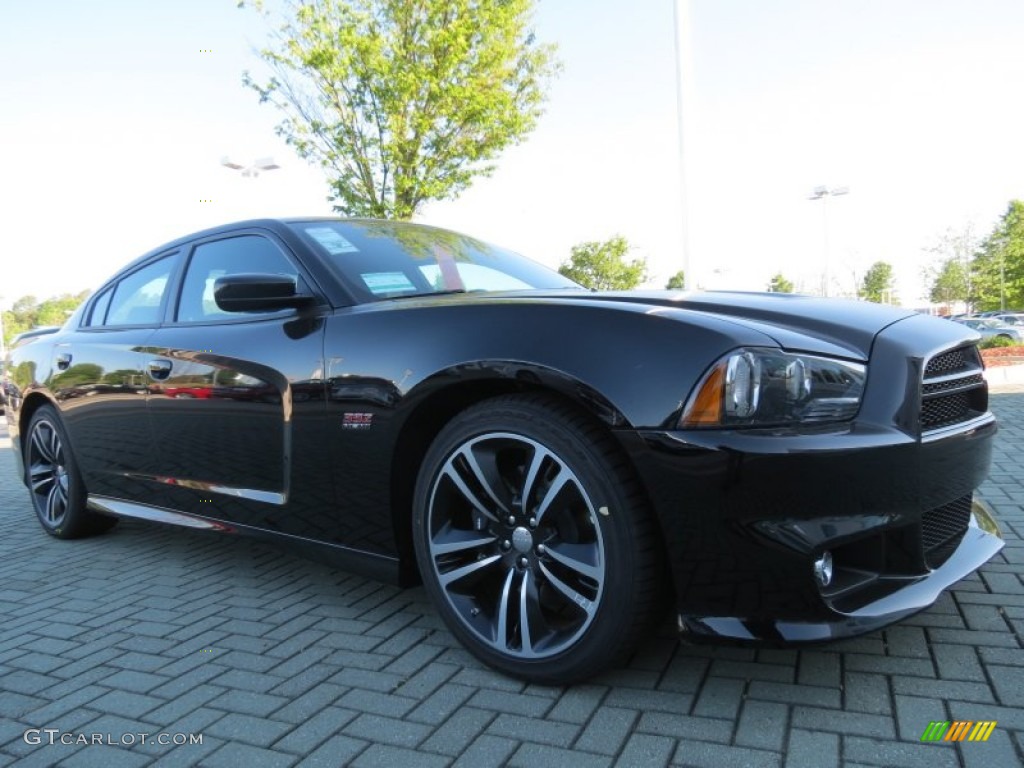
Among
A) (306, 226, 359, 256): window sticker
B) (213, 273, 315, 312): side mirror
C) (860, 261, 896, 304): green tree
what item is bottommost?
(860, 261, 896, 304): green tree

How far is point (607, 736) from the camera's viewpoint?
1.92 meters

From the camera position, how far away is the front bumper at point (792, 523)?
181 centimetres

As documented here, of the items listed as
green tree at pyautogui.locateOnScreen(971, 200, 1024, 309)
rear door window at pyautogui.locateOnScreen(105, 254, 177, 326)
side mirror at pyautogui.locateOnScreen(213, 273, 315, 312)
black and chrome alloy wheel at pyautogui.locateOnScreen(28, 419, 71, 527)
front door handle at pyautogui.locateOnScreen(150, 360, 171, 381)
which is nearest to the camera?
side mirror at pyautogui.locateOnScreen(213, 273, 315, 312)

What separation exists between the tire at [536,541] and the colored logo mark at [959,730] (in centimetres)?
70

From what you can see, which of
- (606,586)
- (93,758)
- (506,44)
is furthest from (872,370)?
(506,44)

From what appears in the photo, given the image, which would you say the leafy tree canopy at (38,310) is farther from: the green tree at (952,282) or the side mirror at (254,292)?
the side mirror at (254,292)

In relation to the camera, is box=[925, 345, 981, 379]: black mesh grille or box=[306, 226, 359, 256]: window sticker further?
box=[306, 226, 359, 256]: window sticker

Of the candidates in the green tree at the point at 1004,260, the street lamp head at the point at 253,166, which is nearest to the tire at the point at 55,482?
the street lamp head at the point at 253,166

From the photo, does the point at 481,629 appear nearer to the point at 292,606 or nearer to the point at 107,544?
the point at 292,606

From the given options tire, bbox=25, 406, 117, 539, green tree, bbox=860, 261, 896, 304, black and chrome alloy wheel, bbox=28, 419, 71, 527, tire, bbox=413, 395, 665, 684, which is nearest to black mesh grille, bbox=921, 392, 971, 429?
tire, bbox=413, 395, 665, 684

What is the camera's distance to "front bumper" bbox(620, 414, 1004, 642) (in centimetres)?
181

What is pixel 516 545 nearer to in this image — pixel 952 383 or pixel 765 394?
pixel 765 394

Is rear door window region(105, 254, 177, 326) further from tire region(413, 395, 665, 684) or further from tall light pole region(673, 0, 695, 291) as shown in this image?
tall light pole region(673, 0, 695, 291)

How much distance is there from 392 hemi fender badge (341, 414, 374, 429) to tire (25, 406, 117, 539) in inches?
96.1
